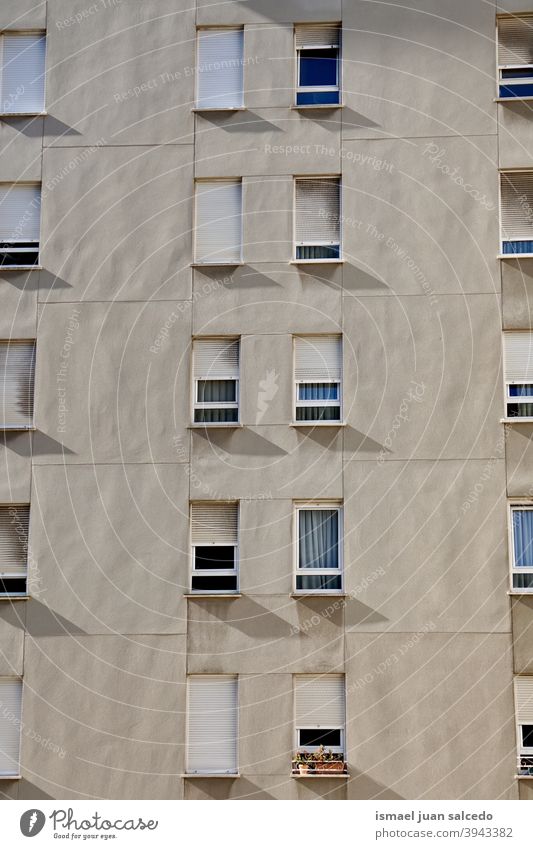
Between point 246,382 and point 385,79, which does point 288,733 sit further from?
point 385,79

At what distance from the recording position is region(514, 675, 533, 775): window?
2780 centimetres

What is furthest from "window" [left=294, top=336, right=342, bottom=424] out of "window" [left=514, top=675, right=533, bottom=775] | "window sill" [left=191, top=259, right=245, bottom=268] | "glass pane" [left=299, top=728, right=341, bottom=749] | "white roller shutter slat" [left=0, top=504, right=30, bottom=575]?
"window" [left=514, top=675, right=533, bottom=775]

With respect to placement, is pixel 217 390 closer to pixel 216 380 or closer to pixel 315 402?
pixel 216 380

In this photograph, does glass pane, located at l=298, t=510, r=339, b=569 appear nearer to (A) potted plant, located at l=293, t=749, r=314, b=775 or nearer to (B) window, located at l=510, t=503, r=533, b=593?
(B) window, located at l=510, t=503, r=533, b=593

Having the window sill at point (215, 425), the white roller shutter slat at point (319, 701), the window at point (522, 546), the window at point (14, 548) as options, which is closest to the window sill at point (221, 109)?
the window sill at point (215, 425)

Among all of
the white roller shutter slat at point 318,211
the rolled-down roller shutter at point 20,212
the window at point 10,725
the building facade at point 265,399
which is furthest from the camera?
the rolled-down roller shutter at point 20,212

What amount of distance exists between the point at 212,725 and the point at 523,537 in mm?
7862

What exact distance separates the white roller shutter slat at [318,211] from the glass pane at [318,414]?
392 cm

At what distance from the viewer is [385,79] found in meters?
31.0

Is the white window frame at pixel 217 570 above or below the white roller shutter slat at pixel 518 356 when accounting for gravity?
below

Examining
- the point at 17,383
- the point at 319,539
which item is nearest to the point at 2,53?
the point at 17,383

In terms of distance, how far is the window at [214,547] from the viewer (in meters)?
29.2

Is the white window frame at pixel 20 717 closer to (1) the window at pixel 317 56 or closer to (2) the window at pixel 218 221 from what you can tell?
(2) the window at pixel 218 221
